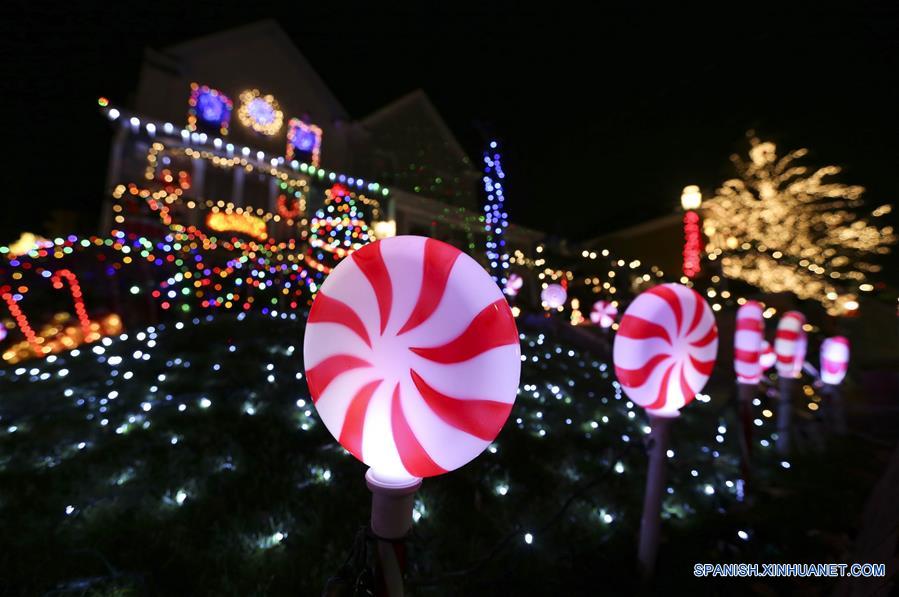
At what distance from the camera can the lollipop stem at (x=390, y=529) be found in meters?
1.10

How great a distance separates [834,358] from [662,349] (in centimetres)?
451

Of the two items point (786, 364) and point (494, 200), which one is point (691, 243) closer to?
point (494, 200)

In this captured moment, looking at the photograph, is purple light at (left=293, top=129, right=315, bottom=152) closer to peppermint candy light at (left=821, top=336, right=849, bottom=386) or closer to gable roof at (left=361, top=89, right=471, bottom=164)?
gable roof at (left=361, top=89, right=471, bottom=164)

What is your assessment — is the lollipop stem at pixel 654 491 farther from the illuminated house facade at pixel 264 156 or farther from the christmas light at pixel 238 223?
the christmas light at pixel 238 223

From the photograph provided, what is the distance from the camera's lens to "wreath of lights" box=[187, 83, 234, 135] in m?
9.71

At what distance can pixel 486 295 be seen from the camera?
3.57 feet

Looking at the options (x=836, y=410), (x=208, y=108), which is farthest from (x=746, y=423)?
(x=208, y=108)

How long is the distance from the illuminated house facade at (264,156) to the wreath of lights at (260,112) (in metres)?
0.03

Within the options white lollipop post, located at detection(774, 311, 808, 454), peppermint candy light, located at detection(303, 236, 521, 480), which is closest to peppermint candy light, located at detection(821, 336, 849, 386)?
white lollipop post, located at detection(774, 311, 808, 454)

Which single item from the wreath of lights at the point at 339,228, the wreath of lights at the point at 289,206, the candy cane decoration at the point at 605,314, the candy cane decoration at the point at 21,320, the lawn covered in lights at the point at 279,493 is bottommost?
the lawn covered in lights at the point at 279,493

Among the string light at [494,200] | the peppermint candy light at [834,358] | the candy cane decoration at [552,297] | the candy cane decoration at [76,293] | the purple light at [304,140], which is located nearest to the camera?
the peppermint candy light at [834,358]

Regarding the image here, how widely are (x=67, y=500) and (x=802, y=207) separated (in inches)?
895

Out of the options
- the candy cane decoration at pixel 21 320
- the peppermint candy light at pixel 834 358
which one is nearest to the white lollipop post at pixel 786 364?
the peppermint candy light at pixel 834 358

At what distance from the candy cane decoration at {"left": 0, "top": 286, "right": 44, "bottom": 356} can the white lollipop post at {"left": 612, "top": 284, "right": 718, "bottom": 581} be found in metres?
7.97
